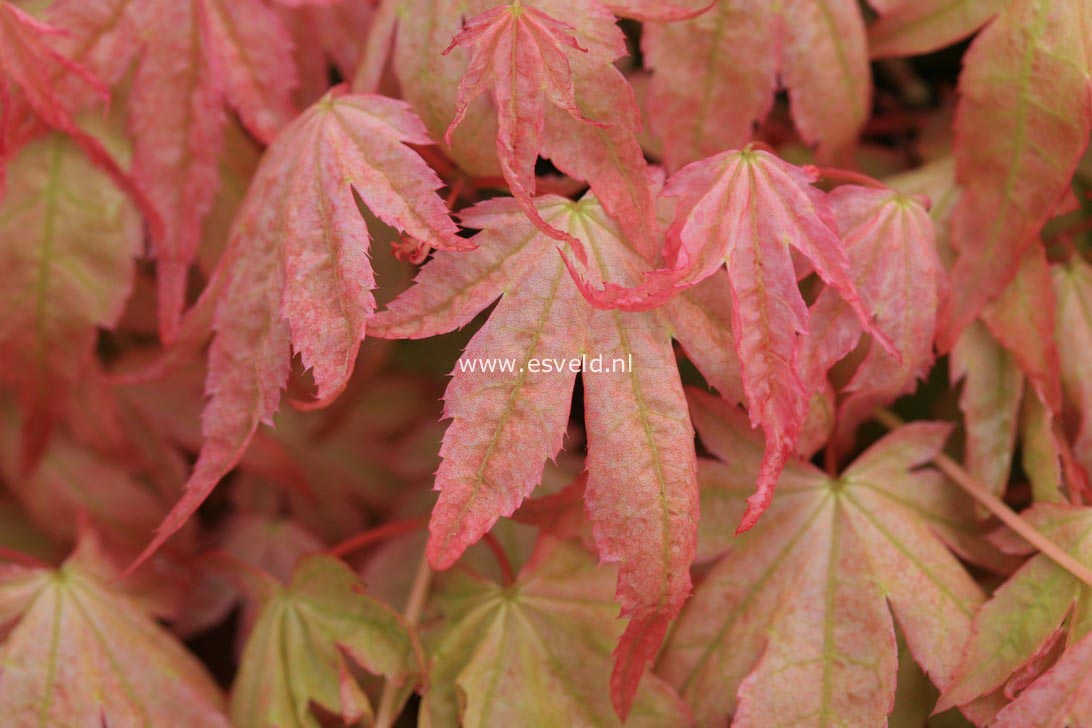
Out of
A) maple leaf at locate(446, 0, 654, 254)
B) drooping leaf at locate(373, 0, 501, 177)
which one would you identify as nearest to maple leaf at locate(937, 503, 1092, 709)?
maple leaf at locate(446, 0, 654, 254)

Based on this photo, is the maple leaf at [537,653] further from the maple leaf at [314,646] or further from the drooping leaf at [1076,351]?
the drooping leaf at [1076,351]

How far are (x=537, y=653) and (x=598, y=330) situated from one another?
0.82 ft

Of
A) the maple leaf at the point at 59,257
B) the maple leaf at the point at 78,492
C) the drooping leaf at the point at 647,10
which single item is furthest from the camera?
the maple leaf at the point at 78,492

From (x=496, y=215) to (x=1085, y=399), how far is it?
0.46m

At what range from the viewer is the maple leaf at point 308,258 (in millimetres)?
551

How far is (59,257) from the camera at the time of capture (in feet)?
2.47

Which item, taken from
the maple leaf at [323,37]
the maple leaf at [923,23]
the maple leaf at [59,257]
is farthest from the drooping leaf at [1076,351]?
the maple leaf at [59,257]

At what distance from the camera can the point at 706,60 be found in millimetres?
674

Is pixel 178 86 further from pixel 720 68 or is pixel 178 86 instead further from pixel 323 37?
pixel 720 68

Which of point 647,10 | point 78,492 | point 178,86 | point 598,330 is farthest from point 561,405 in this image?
point 78,492

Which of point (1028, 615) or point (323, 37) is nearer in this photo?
point (1028, 615)

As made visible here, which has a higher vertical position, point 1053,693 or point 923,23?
point 923,23

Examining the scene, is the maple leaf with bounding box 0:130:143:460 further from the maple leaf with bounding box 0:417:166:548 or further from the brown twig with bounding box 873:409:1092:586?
the brown twig with bounding box 873:409:1092:586

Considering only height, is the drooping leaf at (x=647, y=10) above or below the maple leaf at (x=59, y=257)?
above
